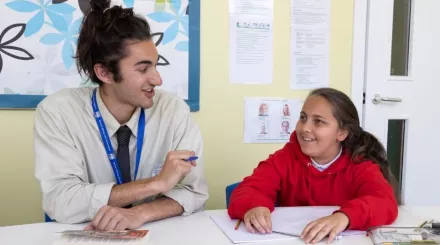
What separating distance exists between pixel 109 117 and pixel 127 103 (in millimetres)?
98

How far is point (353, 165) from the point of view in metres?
1.55

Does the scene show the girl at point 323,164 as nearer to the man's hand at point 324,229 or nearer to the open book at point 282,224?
the open book at point 282,224

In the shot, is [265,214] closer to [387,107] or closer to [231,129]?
[231,129]

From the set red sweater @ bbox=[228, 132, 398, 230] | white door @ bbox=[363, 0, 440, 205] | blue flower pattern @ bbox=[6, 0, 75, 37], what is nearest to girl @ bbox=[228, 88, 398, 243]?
red sweater @ bbox=[228, 132, 398, 230]

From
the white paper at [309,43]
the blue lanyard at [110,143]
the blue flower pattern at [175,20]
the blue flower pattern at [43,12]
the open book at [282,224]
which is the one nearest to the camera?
the open book at [282,224]

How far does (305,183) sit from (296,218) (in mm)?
344

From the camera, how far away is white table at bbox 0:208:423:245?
1.06m

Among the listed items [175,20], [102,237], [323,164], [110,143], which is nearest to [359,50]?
[175,20]

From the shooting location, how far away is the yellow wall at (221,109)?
217 centimetres

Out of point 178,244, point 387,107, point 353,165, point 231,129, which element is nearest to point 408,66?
point 387,107

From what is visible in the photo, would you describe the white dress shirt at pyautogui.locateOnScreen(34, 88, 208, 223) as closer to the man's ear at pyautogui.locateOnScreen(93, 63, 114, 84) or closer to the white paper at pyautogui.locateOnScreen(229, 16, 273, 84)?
the man's ear at pyautogui.locateOnScreen(93, 63, 114, 84)

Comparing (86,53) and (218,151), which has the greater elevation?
(86,53)

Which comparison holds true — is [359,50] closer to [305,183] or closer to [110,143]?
[305,183]

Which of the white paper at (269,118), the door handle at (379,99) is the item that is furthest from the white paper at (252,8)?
the door handle at (379,99)
